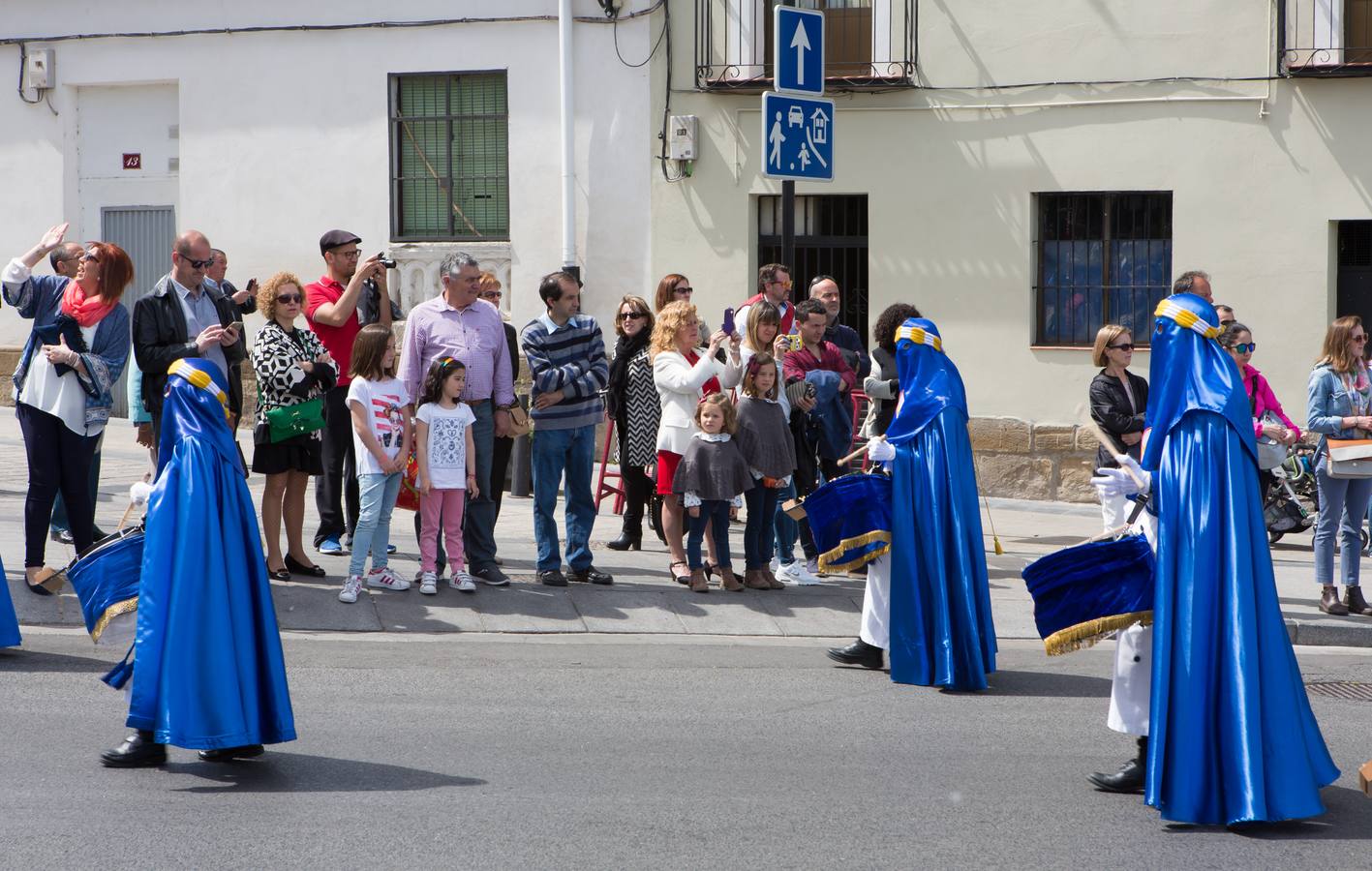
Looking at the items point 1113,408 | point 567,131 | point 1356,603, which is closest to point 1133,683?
point 1113,408

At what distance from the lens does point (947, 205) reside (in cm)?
1537

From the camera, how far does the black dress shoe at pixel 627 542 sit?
1130cm

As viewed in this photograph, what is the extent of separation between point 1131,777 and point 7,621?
5.20 metres

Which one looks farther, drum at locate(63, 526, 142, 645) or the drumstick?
drum at locate(63, 526, 142, 645)

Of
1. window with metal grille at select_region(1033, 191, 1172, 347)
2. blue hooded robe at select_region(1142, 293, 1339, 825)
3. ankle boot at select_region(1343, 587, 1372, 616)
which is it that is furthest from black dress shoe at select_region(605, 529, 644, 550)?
blue hooded robe at select_region(1142, 293, 1339, 825)

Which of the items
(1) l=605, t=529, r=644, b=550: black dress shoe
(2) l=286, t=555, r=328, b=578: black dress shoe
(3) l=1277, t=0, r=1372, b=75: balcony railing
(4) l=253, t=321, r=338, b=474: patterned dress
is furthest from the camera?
(3) l=1277, t=0, r=1372, b=75: balcony railing

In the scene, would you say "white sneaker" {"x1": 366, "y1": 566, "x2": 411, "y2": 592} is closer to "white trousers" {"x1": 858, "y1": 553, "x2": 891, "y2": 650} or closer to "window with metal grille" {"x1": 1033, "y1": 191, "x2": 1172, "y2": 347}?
"white trousers" {"x1": 858, "y1": 553, "x2": 891, "y2": 650}

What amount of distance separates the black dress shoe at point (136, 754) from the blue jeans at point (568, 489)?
12.7 feet

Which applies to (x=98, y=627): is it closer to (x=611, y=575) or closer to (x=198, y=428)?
(x=198, y=428)

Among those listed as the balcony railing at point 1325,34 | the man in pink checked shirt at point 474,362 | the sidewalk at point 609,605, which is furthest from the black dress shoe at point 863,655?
the balcony railing at point 1325,34

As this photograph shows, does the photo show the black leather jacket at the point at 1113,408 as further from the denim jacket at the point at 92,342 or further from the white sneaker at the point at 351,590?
the denim jacket at the point at 92,342

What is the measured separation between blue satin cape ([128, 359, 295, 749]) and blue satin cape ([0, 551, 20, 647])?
2.23 meters

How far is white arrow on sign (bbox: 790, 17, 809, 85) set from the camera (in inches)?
408

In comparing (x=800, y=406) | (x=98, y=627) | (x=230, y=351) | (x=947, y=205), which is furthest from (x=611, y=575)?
(x=947, y=205)
